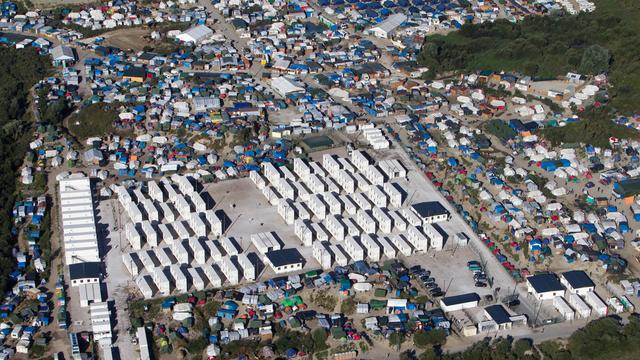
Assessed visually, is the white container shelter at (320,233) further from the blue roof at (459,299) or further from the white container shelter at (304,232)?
the blue roof at (459,299)

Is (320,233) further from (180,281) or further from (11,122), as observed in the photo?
(11,122)

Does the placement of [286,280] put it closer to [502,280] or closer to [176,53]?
[502,280]

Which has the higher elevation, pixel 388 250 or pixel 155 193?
pixel 388 250

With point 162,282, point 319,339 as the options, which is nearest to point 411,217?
point 319,339

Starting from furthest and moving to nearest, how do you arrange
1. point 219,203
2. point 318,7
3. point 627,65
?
point 318,7 → point 627,65 → point 219,203

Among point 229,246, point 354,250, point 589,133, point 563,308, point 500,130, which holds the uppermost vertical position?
point 589,133

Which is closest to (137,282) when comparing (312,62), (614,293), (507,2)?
(614,293)

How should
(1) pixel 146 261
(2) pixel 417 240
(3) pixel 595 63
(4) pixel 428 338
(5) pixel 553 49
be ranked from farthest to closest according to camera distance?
(5) pixel 553 49, (3) pixel 595 63, (2) pixel 417 240, (1) pixel 146 261, (4) pixel 428 338
